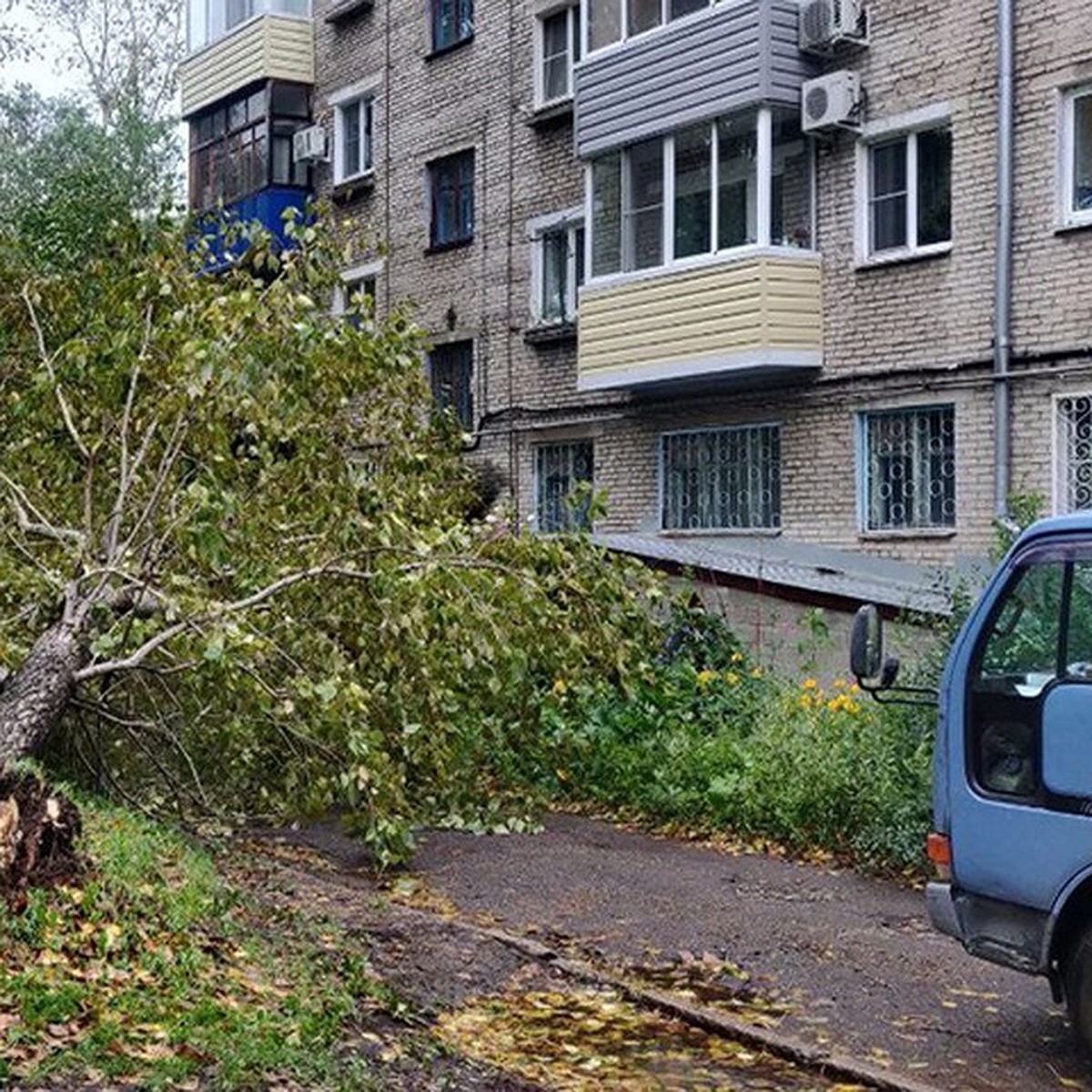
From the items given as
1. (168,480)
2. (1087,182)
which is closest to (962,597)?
(168,480)

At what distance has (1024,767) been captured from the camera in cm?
680

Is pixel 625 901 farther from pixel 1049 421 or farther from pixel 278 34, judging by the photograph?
pixel 278 34

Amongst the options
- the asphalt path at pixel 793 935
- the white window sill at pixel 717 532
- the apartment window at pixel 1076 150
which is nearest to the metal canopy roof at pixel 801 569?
the white window sill at pixel 717 532

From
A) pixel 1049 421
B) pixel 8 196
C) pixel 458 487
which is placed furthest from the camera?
pixel 8 196

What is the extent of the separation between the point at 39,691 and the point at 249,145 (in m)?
20.0

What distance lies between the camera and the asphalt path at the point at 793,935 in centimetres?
728

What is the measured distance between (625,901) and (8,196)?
2546cm

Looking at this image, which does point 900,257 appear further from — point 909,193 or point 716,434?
point 716,434

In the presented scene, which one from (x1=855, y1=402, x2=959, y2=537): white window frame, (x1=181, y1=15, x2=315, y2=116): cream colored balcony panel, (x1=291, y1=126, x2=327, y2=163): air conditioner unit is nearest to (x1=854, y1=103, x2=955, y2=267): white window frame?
(x1=855, y1=402, x2=959, y2=537): white window frame

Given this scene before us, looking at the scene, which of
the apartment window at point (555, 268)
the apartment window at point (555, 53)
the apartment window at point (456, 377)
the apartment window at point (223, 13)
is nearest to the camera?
the apartment window at point (555, 268)

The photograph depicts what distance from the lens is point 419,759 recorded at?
34.2ft

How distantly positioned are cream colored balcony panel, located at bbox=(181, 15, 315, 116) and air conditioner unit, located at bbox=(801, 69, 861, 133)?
37.9 ft

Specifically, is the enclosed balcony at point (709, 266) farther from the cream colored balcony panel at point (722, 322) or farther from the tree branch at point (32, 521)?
the tree branch at point (32, 521)

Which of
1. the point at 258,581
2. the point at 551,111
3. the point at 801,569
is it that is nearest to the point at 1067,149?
the point at 801,569
